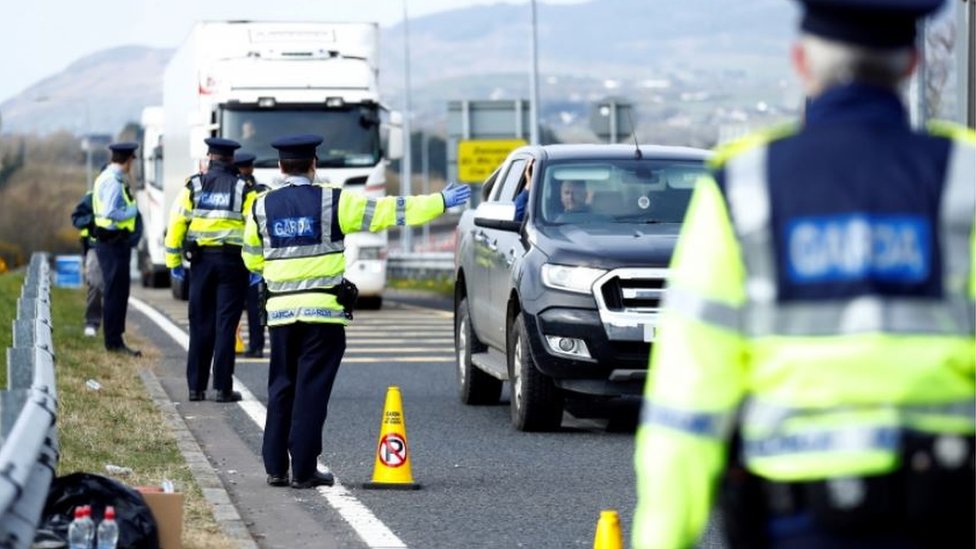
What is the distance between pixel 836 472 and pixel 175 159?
31.0 metres

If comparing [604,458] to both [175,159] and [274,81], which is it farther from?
[175,159]

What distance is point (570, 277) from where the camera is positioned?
42.3 ft

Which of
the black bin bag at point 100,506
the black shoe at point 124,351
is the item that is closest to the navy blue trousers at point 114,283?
the black shoe at point 124,351

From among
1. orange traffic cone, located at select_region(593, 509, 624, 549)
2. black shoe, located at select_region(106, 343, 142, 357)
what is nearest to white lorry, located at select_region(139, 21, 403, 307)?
black shoe, located at select_region(106, 343, 142, 357)

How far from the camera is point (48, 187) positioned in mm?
116750

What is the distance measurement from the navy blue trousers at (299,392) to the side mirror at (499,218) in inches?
101

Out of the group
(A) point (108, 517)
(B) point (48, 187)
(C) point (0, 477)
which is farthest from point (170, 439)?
(B) point (48, 187)

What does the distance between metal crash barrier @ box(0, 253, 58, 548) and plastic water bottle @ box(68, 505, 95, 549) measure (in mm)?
131

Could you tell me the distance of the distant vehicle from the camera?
12.8 metres

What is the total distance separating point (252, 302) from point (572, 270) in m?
6.78

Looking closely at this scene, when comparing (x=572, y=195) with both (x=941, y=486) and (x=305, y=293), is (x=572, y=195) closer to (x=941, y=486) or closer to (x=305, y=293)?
(x=305, y=293)

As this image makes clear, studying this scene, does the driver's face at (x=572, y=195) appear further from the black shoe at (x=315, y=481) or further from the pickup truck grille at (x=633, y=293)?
the black shoe at (x=315, y=481)

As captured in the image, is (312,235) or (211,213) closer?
(312,235)

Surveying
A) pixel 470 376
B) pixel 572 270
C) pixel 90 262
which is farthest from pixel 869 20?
pixel 90 262
